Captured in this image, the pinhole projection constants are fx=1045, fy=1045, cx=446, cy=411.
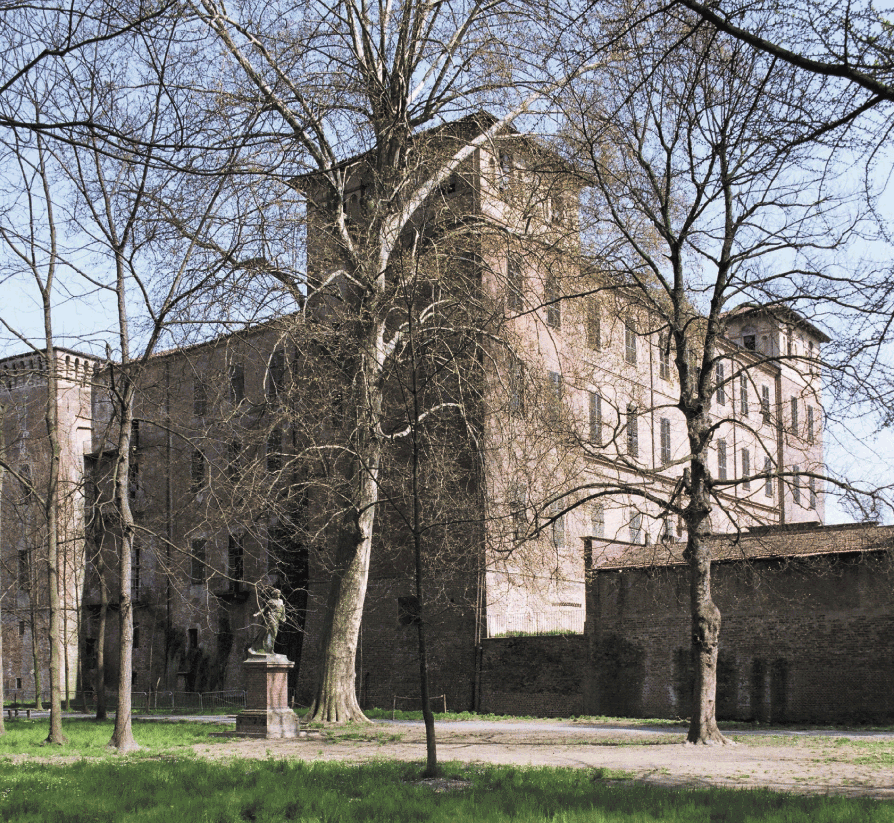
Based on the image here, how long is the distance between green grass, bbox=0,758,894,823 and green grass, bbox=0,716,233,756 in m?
4.56

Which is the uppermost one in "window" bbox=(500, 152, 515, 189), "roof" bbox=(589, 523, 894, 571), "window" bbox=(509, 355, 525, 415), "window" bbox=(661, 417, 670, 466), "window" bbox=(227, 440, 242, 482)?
"window" bbox=(500, 152, 515, 189)

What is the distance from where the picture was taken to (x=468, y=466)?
29484 mm

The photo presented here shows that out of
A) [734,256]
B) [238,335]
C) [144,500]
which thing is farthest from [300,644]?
[734,256]

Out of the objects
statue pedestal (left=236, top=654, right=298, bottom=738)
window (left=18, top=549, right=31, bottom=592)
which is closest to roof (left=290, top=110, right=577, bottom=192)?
statue pedestal (left=236, top=654, right=298, bottom=738)

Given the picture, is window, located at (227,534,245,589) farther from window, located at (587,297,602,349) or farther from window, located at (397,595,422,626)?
window, located at (587,297,602,349)

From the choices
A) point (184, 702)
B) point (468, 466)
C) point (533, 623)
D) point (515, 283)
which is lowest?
point (184, 702)

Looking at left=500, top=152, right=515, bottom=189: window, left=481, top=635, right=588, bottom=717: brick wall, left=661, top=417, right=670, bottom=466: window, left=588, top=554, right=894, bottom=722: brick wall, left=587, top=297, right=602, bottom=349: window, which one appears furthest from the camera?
left=661, top=417, right=670, bottom=466: window

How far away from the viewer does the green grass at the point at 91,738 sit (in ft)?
52.3

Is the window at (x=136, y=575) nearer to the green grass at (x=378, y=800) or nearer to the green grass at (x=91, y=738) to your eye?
the green grass at (x=91, y=738)

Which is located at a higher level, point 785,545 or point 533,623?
point 785,545

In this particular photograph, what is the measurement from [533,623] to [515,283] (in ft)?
38.9

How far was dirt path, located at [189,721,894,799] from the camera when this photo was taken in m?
11.4

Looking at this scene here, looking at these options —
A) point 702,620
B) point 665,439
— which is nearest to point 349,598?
point 702,620

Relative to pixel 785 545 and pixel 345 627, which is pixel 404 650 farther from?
pixel 785 545
